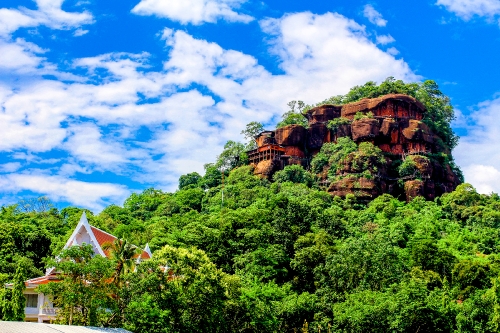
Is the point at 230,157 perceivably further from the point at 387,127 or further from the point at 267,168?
the point at 387,127

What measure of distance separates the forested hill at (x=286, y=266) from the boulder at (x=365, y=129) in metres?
9.06

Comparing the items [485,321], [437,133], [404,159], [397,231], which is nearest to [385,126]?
[404,159]

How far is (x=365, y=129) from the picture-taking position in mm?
67438

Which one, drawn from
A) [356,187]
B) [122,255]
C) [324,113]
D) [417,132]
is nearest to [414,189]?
[356,187]

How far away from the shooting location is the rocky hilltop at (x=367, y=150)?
63219 millimetres

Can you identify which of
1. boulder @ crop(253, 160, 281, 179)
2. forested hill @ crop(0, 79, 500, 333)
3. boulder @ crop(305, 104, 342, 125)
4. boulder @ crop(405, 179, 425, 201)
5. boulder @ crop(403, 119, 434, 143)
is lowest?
forested hill @ crop(0, 79, 500, 333)

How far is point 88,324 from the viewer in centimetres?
2705

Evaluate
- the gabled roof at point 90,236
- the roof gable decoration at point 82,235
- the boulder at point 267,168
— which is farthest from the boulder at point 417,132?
the roof gable decoration at point 82,235

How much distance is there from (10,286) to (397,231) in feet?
95.3

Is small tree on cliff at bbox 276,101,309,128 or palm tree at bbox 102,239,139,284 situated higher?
small tree on cliff at bbox 276,101,309,128

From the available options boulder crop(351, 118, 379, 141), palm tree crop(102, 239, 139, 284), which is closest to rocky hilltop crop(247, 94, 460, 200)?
boulder crop(351, 118, 379, 141)

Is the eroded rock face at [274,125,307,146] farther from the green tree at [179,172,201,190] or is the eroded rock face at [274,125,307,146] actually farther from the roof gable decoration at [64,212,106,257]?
the roof gable decoration at [64,212,106,257]

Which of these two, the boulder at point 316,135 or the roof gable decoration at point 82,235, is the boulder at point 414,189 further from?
the roof gable decoration at point 82,235

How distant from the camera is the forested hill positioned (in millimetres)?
27781
